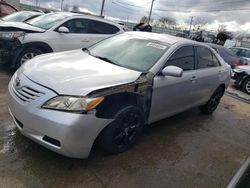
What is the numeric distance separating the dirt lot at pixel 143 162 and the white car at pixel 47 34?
1.39 meters

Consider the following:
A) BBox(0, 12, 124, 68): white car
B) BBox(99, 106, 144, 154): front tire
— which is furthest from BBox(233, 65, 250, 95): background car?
BBox(99, 106, 144, 154): front tire

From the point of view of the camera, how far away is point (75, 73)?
3102 mm

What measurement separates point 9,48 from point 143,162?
4257 mm

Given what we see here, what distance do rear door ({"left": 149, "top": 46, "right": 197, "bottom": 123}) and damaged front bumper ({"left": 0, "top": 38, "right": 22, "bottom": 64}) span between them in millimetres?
3755

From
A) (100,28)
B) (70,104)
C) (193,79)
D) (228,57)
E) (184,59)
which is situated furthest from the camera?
(228,57)

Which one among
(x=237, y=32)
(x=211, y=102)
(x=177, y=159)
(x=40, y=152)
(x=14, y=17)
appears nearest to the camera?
(x=40, y=152)

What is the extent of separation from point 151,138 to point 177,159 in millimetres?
606

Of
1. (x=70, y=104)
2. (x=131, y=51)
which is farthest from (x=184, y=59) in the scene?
(x=70, y=104)

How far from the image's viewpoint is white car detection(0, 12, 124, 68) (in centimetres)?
584

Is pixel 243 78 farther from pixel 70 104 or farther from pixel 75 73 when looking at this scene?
pixel 70 104

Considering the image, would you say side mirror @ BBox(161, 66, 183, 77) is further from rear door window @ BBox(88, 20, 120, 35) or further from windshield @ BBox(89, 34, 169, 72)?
rear door window @ BBox(88, 20, 120, 35)

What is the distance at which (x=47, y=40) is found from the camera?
624cm

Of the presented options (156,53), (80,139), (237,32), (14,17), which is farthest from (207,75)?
(237,32)

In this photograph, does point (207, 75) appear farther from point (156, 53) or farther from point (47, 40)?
point (47, 40)
